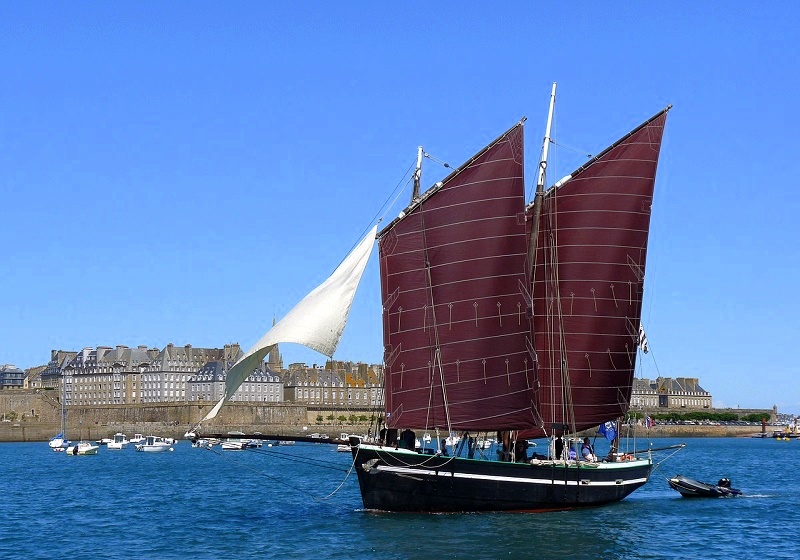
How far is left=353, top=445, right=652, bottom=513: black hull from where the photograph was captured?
39219mm

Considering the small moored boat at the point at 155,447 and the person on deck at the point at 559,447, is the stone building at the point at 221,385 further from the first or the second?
the person on deck at the point at 559,447

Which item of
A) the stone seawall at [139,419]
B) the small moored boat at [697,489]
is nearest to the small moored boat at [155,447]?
the stone seawall at [139,419]

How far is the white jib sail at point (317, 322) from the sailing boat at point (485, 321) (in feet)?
0.19

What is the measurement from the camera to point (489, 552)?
33094 millimetres

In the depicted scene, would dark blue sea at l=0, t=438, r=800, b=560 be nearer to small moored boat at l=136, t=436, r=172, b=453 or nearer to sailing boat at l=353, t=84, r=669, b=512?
sailing boat at l=353, t=84, r=669, b=512

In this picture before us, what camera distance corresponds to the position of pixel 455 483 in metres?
39.6

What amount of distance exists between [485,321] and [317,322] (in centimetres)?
680

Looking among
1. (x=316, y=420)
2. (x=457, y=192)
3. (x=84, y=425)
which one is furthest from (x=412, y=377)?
(x=316, y=420)

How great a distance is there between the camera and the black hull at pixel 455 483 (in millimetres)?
39219

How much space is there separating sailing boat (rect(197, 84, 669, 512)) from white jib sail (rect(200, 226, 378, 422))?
0.06m

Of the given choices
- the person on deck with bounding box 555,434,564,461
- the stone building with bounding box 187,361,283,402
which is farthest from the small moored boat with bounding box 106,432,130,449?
the person on deck with bounding box 555,434,564,461

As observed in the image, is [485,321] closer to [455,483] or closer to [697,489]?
[455,483]

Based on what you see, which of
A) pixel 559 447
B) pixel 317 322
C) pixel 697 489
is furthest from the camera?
pixel 697 489

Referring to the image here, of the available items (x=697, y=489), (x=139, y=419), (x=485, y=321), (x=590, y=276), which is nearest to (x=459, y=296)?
(x=485, y=321)
